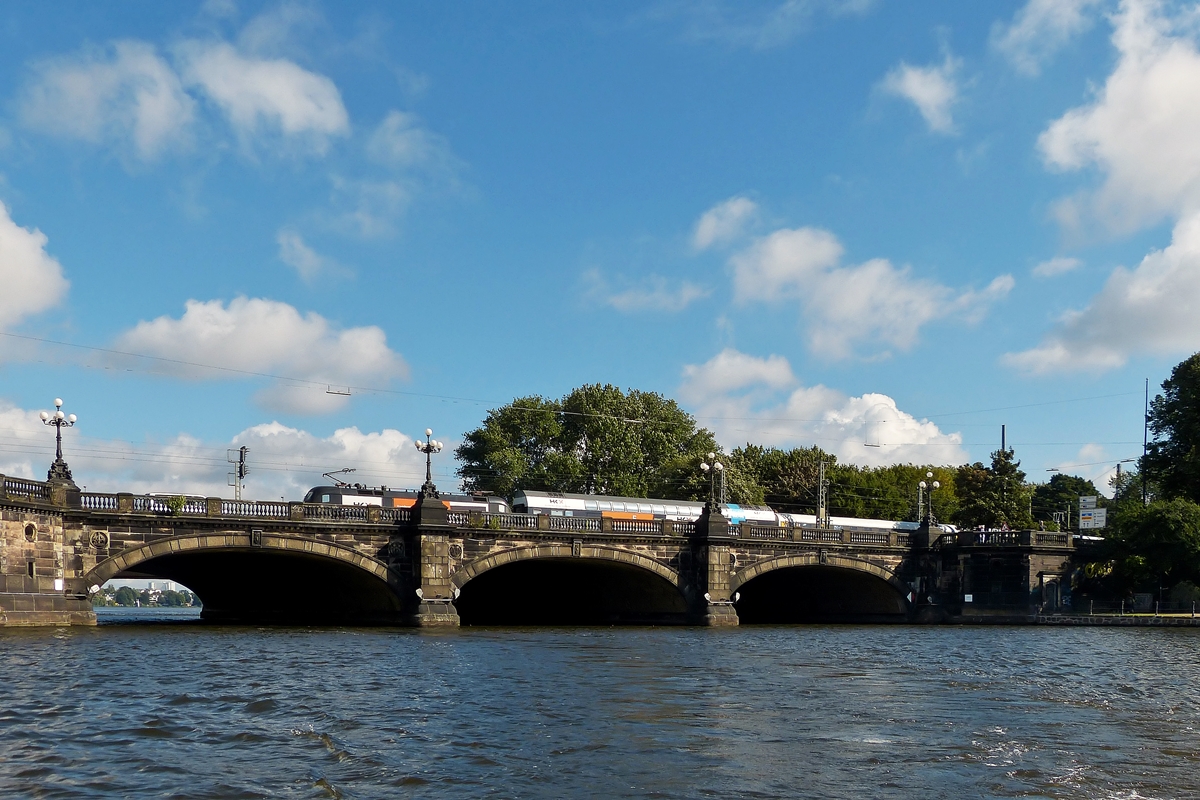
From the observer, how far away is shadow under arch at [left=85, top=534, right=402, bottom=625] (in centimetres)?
4541

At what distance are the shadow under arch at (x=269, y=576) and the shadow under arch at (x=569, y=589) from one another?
480 cm

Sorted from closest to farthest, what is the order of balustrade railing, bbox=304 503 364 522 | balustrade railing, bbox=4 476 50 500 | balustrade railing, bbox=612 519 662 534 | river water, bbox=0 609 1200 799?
river water, bbox=0 609 1200 799 → balustrade railing, bbox=4 476 50 500 → balustrade railing, bbox=304 503 364 522 → balustrade railing, bbox=612 519 662 534

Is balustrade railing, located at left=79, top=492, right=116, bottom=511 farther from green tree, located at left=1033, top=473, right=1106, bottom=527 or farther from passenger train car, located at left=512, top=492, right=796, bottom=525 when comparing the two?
green tree, located at left=1033, top=473, right=1106, bottom=527

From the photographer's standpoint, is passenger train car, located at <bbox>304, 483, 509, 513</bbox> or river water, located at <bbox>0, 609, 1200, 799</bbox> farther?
passenger train car, located at <bbox>304, 483, 509, 513</bbox>

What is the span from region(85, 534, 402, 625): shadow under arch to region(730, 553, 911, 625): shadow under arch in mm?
19035

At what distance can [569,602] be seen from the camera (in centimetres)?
6756

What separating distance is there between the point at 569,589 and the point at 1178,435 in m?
40.0

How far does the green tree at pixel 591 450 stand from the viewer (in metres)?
93.4

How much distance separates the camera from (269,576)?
60906 mm

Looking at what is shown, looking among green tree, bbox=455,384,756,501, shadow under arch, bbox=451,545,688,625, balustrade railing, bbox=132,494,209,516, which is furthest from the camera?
green tree, bbox=455,384,756,501

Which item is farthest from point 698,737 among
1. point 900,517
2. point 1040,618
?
point 900,517

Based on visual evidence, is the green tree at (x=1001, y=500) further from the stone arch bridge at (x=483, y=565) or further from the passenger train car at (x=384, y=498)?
the passenger train car at (x=384, y=498)

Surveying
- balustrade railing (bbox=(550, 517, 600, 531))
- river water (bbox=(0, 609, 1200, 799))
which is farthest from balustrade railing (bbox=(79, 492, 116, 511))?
balustrade railing (bbox=(550, 517, 600, 531))

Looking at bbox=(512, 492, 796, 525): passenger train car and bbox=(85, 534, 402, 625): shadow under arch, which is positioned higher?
bbox=(512, 492, 796, 525): passenger train car
